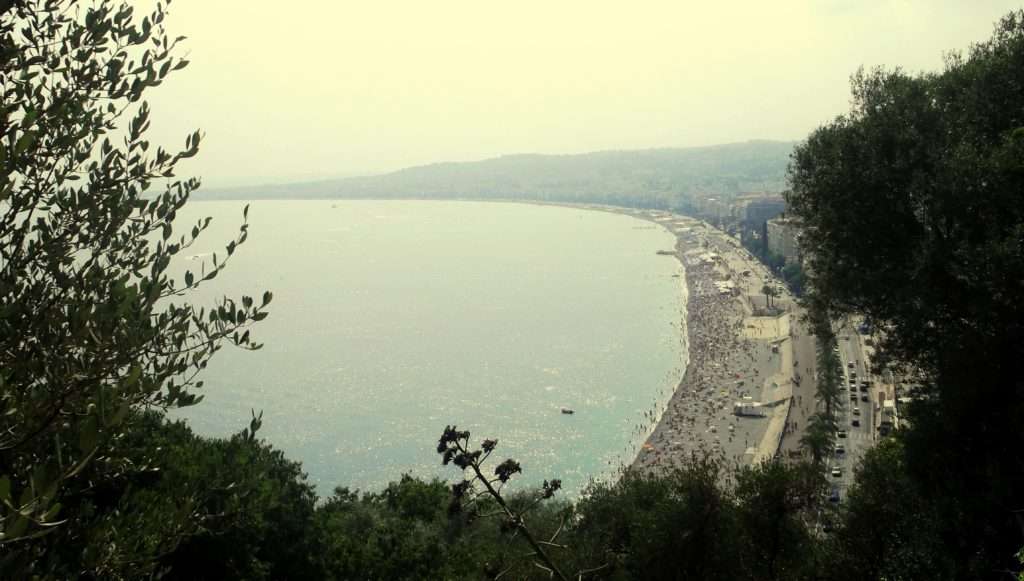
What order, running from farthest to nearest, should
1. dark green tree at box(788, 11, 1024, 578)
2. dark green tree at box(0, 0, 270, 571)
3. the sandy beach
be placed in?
the sandy beach
dark green tree at box(788, 11, 1024, 578)
dark green tree at box(0, 0, 270, 571)

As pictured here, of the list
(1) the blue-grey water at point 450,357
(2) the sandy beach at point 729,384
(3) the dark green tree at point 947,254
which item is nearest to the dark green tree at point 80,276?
(3) the dark green tree at point 947,254

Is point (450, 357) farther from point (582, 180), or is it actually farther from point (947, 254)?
point (582, 180)

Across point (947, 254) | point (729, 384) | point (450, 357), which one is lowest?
point (729, 384)

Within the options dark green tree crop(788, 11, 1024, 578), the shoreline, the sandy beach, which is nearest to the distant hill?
the shoreline

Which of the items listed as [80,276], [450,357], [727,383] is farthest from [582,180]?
[80,276]

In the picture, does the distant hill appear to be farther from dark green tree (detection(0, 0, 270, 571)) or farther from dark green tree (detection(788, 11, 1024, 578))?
dark green tree (detection(0, 0, 270, 571))

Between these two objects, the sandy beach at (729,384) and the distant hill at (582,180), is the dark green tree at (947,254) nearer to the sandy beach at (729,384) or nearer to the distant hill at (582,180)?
the sandy beach at (729,384)
